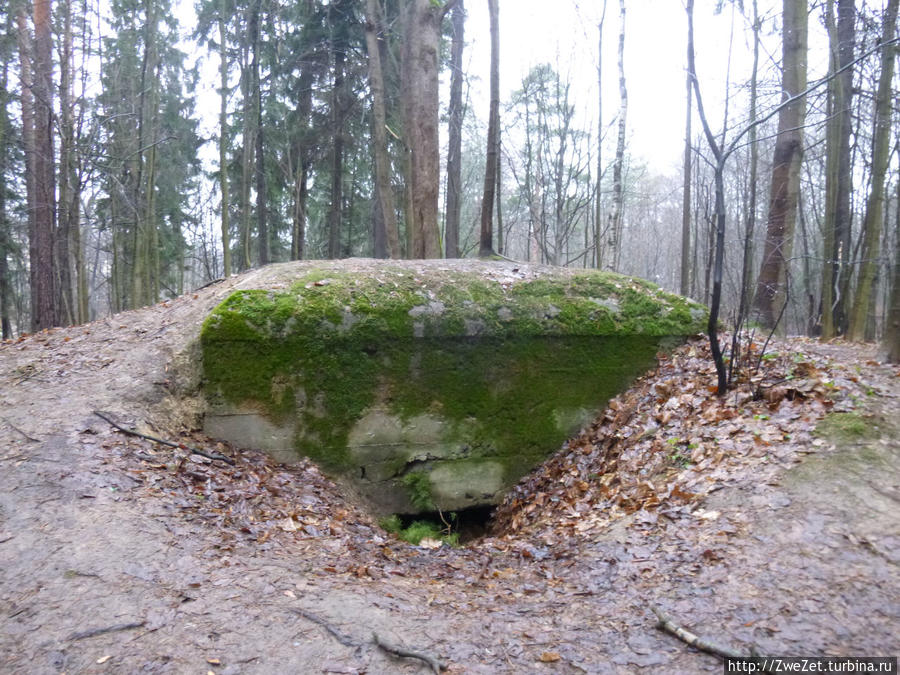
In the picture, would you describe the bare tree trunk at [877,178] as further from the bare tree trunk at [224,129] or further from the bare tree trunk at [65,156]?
the bare tree trunk at [65,156]

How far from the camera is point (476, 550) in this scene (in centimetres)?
414

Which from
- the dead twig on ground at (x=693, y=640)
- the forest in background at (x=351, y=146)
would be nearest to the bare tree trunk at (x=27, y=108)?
the forest in background at (x=351, y=146)

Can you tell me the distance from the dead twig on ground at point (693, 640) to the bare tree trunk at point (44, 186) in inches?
485

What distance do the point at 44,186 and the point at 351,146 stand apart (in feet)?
22.0

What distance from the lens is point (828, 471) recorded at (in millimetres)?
3100

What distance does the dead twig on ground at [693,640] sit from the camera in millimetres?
2129

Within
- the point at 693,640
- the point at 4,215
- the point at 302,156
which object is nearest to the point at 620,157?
the point at 302,156

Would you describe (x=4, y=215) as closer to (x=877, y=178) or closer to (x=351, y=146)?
(x=351, y=146)

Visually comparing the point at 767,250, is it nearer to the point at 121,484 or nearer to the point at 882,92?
the point at 882,92

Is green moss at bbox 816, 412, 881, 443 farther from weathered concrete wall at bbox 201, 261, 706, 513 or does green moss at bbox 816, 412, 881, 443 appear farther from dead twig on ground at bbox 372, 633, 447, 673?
dead twig on ground at bbox 372, 633, 447, 673

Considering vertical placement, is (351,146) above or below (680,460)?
above

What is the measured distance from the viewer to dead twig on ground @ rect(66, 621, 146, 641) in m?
2.28

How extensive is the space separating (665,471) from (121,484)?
389 cm

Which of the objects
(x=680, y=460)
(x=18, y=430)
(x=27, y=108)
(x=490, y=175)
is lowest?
(x=680, y=460)
